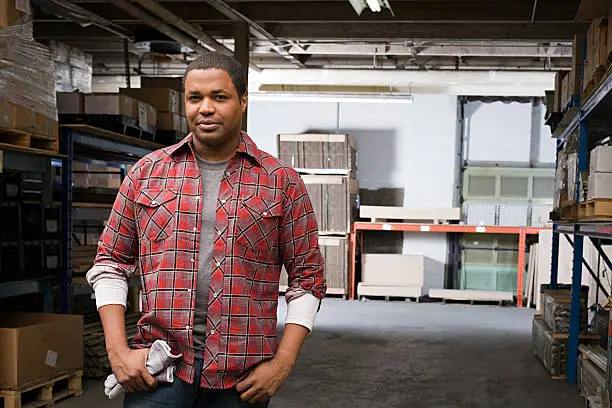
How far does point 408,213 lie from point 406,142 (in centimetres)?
151

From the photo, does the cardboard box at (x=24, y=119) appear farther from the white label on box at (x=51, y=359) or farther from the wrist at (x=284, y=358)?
the wrist at (x=284, y=358)

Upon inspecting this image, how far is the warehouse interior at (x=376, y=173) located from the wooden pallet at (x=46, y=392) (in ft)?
0.05

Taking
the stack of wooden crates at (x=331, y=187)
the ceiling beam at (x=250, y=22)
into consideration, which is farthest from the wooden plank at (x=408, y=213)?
the ceiling beam at (x=250, y=22)

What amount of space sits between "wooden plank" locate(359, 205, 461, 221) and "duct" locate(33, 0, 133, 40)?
16.8 feet

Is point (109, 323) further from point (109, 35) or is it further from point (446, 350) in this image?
point (109, 35)

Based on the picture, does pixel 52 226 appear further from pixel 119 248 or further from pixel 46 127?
pixel 119 248

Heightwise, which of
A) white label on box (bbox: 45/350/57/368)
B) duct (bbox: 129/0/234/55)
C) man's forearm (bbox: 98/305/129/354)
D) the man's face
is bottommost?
white label on box (bbox: 45/350/57/368)

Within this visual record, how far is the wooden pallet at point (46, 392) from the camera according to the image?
192 inches

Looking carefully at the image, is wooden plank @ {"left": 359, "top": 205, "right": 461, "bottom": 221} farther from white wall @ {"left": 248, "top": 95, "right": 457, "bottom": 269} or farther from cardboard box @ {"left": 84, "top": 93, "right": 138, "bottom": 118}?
cardboard box @ {"left": 84, "top": 93, "right": 138, "bottom": 118}

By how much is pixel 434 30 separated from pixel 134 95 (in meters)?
3.60

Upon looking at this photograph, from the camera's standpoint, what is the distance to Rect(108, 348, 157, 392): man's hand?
1869 millimetres

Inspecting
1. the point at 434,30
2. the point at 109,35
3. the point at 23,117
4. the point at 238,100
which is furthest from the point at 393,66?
the point at 238,100

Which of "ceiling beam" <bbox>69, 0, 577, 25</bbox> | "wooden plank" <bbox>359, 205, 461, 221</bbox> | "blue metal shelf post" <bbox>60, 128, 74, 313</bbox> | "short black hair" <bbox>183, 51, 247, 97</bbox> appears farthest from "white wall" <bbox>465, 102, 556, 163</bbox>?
"short black hair" <bbox>183, 51, 247, 97</bbox>

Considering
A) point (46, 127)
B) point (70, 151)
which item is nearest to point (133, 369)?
point (46, 127)
